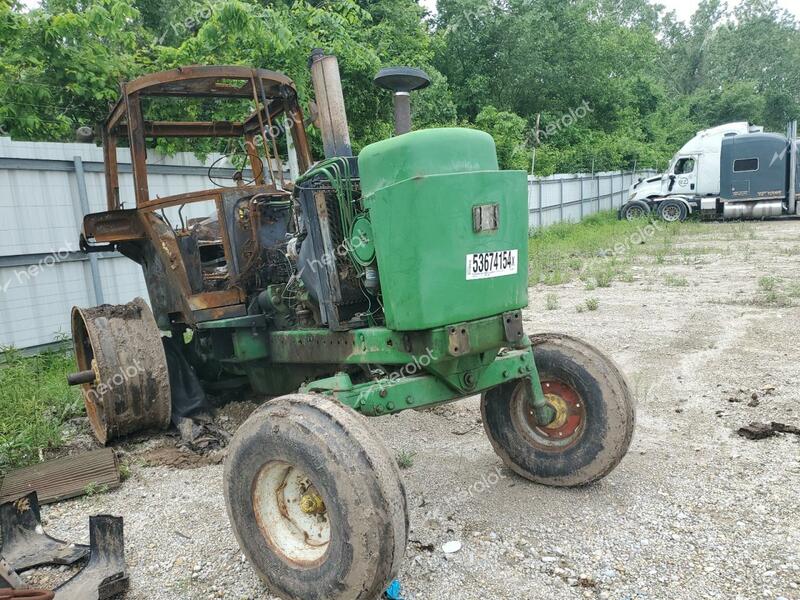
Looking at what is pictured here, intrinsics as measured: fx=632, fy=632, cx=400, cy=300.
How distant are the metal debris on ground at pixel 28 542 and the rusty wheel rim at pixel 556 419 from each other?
7.50 feet

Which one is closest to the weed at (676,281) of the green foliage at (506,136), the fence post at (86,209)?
the fence post at (86,209)

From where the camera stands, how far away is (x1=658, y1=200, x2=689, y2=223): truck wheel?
64.1 ft

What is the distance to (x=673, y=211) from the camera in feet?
64.8

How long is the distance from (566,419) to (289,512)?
5.21ft

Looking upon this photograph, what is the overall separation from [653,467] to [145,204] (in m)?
3.45

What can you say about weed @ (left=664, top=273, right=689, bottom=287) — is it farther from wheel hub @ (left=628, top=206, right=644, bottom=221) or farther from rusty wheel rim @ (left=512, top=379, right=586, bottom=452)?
wheel hub @ (left=628, top=206, right=644, bottom=221)

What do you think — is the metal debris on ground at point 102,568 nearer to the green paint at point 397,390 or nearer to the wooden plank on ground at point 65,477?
the wooden plank on ground at point 65,477

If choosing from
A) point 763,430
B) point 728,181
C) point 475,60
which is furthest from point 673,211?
point 763,430

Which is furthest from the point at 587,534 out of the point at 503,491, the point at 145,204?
the point at 145,204

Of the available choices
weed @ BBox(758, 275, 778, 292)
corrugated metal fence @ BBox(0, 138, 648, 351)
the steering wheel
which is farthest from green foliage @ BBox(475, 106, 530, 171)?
corrugated metal fence @ BBox(0, 138, 648, 351)

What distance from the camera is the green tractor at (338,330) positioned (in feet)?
8.13

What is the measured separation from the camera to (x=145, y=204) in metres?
3.95

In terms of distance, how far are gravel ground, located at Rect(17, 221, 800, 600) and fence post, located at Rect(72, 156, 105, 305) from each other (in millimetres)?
2538

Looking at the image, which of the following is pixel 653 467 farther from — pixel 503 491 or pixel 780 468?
pixel 503 491
